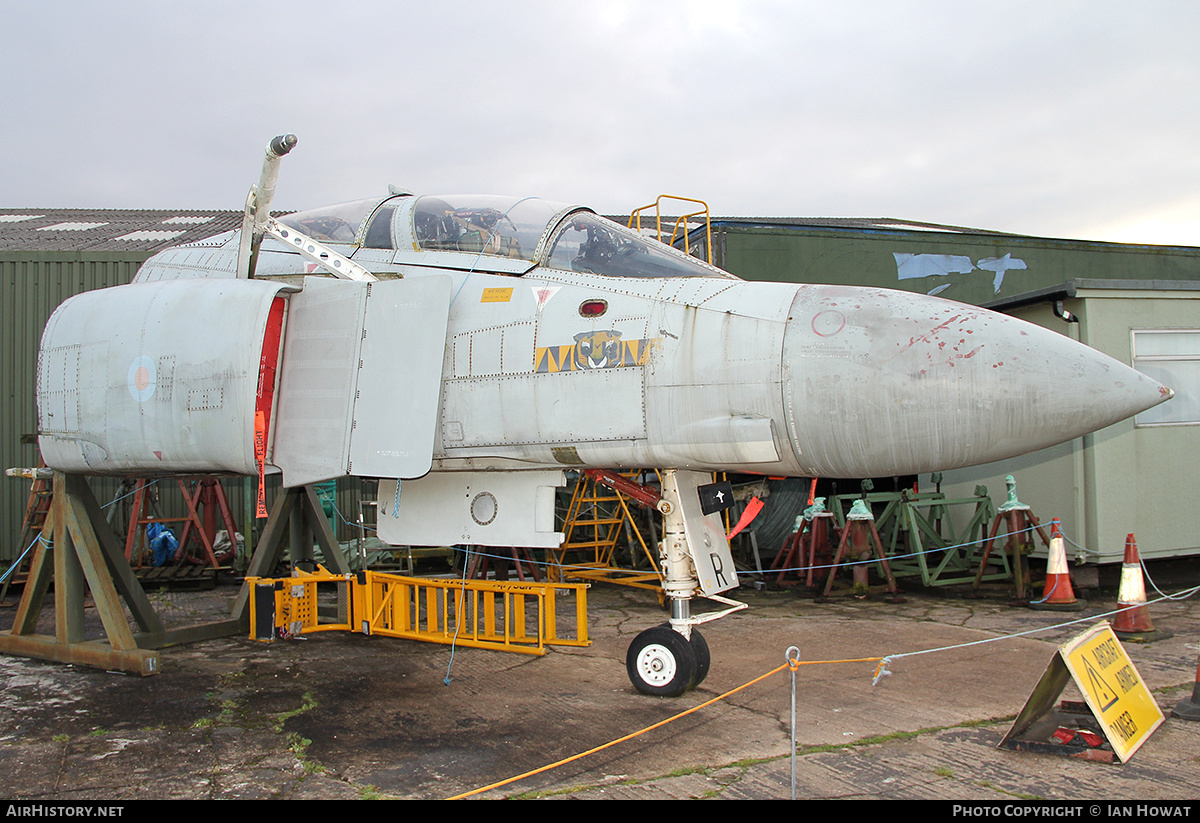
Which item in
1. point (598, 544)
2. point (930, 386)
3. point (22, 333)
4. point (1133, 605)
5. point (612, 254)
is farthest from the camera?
point (22, 333)

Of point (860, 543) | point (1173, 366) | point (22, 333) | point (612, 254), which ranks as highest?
point (22, 333)

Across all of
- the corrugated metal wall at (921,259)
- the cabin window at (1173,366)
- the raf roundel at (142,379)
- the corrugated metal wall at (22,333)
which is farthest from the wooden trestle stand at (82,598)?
the cabin window at (1173,366)

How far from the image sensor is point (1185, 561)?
10.3m

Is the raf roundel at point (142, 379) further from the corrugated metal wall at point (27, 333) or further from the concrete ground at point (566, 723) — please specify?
the corrugated metal wall at point (27, 333)

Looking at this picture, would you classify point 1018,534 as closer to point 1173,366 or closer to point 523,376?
point 1173,366

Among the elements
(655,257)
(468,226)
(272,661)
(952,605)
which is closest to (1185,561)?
(952,605)

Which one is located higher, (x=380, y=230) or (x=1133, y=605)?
(x=380, y=230)

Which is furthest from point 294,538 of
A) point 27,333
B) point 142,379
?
point 27,333

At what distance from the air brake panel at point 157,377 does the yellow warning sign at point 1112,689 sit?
531 centimetres

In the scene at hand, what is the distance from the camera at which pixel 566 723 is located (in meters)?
5.39

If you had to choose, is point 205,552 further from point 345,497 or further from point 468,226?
point 468,226

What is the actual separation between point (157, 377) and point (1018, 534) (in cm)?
878

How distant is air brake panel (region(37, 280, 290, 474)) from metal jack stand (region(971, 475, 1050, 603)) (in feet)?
25.8

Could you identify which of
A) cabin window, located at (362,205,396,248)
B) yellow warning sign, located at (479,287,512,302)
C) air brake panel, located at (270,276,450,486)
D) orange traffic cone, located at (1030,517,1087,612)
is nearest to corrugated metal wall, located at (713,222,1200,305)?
orange traffic cone, located at (1030,517,1087,612)
